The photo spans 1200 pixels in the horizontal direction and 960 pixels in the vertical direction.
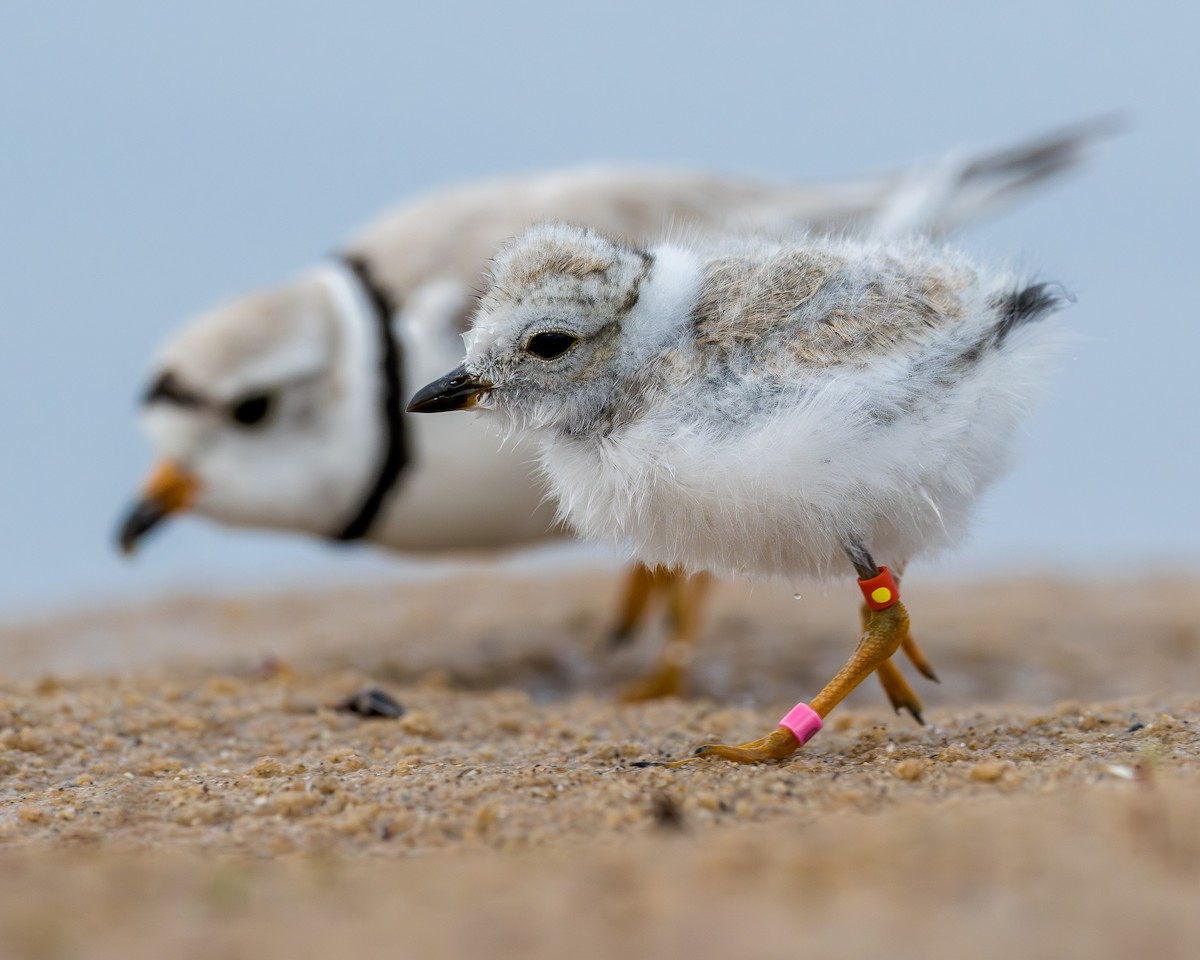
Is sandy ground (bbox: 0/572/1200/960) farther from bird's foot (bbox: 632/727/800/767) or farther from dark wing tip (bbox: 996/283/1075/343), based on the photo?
dark wing tip (bbox: 996/283/1075/343)

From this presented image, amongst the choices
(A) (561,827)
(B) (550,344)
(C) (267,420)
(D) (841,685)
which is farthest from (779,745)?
(C) (267,420)

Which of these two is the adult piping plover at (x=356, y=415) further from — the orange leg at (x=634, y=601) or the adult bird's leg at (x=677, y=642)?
the orange leg at (x=634, y=601)

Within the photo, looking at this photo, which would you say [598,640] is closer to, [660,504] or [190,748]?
[190,748]

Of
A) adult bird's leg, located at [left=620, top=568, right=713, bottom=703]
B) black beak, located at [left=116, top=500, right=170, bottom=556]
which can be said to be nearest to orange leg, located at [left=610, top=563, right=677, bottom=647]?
adult bird's leg, located at [left=620, top=568, right=713, bottom=703]

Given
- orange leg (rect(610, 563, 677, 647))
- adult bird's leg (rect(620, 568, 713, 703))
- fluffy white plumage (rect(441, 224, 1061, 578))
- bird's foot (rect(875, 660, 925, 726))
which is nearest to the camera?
fluffy white plumage (rect(441, 224, 1061, 578))

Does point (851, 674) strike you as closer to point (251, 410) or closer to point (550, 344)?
point (550, 344)

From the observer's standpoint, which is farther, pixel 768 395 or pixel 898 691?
pixel 898 691

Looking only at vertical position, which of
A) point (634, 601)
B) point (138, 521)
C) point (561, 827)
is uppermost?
point (561, 827)
